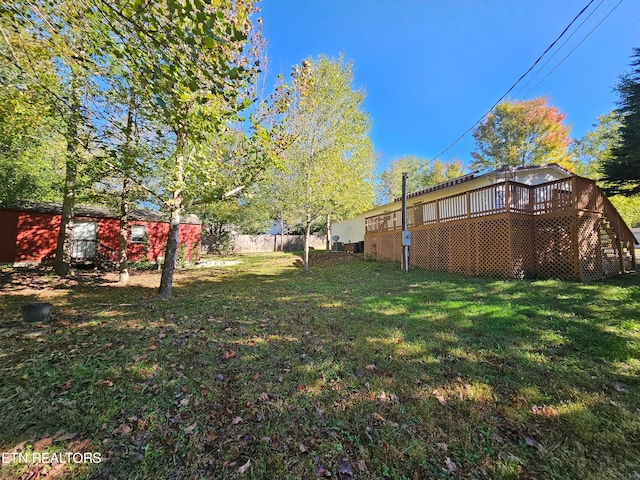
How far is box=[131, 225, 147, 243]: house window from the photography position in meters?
15.1

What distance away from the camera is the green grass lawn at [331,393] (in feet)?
6.08

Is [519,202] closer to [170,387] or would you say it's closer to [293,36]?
[293,36]

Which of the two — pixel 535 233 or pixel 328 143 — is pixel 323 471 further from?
pixel 328 143

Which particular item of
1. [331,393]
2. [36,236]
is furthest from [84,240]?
[331,393]

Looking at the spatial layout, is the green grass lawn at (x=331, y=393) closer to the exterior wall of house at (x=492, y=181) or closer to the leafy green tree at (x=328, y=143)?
the exterior wall of house at (x=492, y=181)

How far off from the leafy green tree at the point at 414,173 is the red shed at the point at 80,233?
75.7ft

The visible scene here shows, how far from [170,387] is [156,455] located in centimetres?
86

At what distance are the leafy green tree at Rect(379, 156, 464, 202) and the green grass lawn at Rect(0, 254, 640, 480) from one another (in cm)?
2650

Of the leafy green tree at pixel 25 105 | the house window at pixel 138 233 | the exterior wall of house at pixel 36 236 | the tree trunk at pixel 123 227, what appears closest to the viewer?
the leafy green tree at pixel 25 105

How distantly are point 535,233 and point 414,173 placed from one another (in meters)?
27.1

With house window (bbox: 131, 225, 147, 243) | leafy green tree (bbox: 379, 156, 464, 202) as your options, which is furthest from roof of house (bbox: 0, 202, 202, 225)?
leafy green tree (bbox: 379, 156, 464, 202)

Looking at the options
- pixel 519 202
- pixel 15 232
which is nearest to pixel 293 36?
pixel 519 202

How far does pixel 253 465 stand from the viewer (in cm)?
181

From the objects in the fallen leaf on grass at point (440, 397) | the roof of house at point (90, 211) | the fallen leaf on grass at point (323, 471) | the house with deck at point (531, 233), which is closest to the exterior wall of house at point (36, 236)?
the roof of house at point (90, 211)
